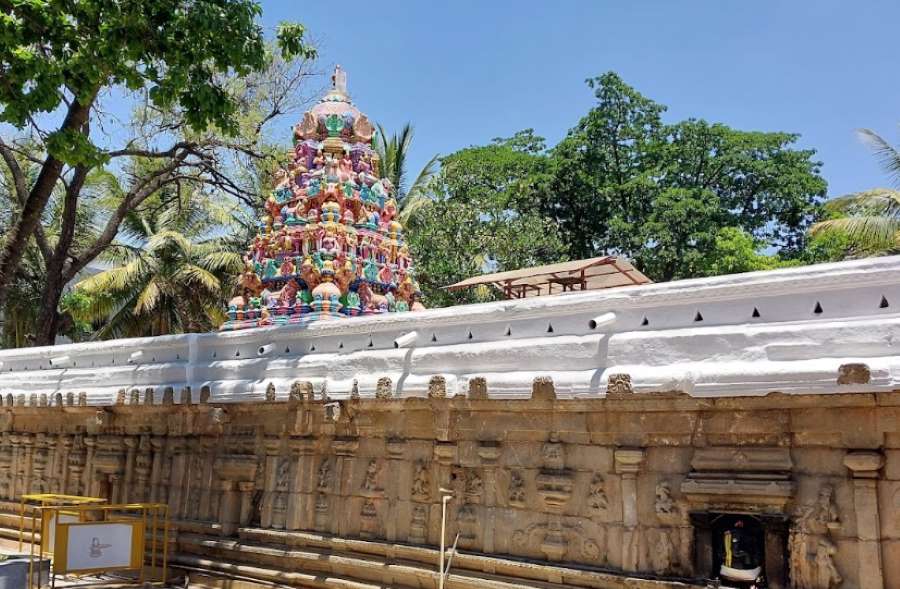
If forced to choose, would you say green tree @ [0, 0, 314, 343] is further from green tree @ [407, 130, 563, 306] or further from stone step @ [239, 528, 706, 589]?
green tree @ [407, 130, 563, 306]

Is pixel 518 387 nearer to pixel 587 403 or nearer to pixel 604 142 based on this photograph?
pixel 587 403

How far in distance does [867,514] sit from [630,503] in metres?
1.82

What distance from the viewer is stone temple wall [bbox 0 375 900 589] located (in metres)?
6.09

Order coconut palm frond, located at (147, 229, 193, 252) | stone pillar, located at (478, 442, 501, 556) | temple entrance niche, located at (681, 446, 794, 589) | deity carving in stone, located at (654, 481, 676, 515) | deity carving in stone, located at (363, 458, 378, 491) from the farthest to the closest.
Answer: coconut palm frond, located at (147, 229, 193, 252), deity carving in stone, located at (363, 458, 378, 491), stone pillar, located at (478, 442, 501, 556), deity carving in stone, located at (654, 481, 676, 515), temple entrance niche, located at (681, 446, 794, 589)

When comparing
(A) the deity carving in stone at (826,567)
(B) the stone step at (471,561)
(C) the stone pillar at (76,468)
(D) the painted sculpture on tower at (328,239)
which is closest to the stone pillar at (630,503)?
(B) the stone step at (471,561)

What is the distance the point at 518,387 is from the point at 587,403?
647mm

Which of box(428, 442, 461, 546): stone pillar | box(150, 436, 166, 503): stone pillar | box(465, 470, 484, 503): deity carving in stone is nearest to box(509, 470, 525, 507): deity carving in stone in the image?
box(465, 470, 484, 503): deity carving in stone

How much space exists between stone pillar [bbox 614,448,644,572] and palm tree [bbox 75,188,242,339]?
17.3 m

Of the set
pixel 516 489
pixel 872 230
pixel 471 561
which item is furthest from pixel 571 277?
pixel 872 230

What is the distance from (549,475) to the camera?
759 centimetres

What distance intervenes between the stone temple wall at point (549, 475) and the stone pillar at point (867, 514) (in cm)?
1

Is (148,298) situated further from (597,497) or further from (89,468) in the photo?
(597,497)

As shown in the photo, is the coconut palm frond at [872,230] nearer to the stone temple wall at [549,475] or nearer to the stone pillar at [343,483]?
the stone temple wall at [549,475]

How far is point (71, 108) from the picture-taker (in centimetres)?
1088
